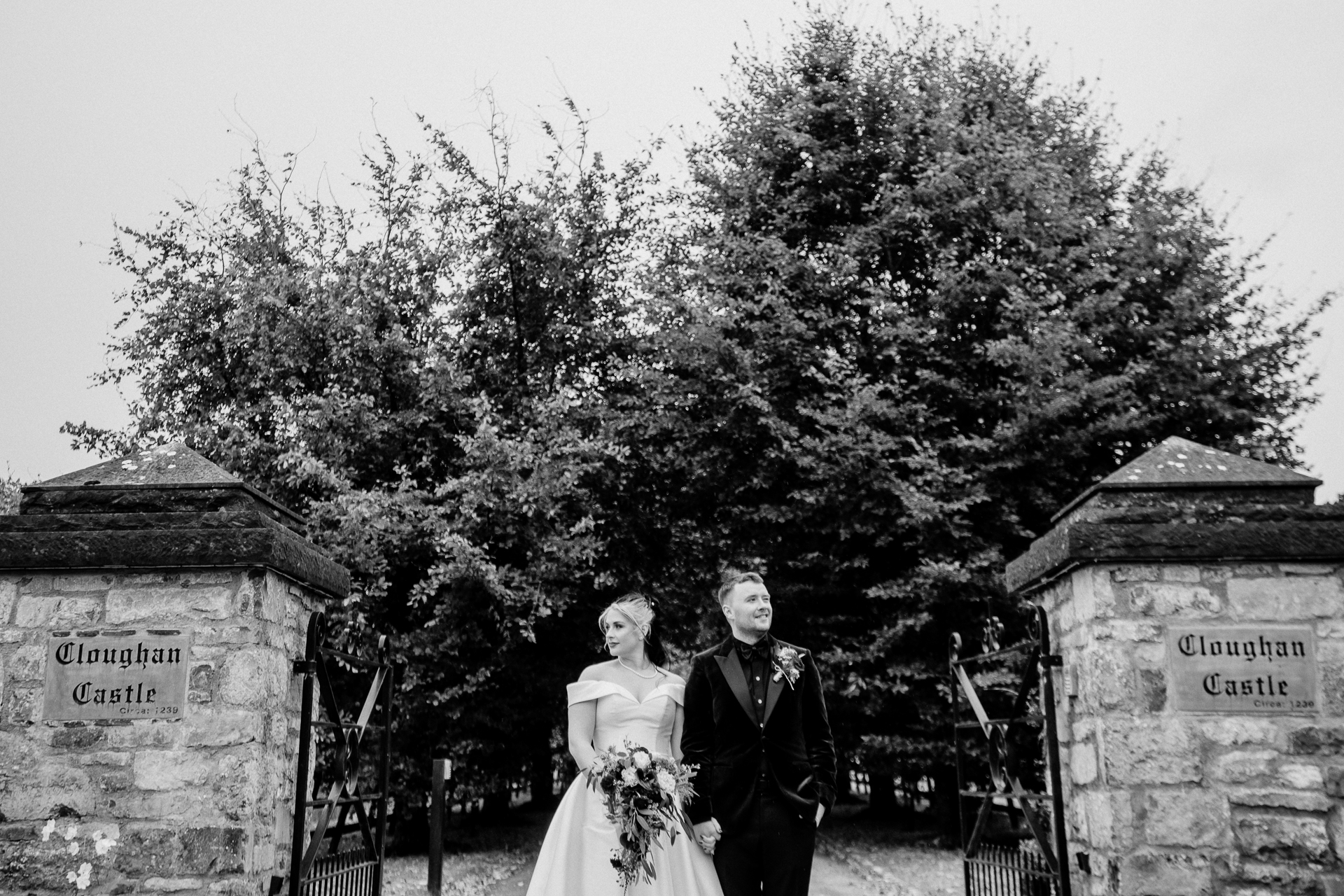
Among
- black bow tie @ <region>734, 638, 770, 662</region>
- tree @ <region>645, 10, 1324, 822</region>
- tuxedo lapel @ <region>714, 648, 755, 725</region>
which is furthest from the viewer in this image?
tree @ <region>645, 10, 1324, 822</region>

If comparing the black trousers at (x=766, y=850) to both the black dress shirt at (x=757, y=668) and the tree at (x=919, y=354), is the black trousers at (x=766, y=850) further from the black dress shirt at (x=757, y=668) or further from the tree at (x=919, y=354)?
the tree at (x=919, y=354)

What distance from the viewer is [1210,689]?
484cm

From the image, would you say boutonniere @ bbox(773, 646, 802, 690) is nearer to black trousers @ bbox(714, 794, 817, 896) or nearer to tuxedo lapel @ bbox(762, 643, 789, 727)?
tuxedo lapel @ bbox(762, 643, 789, 727)

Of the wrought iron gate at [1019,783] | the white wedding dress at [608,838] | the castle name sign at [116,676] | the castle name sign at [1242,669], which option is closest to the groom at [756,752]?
the white wedding dress at [608,838]

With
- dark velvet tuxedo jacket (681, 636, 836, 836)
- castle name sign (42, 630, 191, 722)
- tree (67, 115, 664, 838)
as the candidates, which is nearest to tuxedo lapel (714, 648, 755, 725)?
dark velvet tuxedo jacket (681, 636, 836, 836)

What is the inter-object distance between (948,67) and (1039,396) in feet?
19.0

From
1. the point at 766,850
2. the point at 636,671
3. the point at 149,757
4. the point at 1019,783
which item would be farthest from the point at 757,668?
the point at 149,757

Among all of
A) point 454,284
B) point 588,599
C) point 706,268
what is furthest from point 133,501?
point 454,284

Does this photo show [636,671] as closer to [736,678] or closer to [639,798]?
[736,678]

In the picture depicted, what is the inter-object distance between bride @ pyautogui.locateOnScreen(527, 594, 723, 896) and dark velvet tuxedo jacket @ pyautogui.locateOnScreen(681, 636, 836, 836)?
207 millimetres

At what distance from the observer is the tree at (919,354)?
11750 mm

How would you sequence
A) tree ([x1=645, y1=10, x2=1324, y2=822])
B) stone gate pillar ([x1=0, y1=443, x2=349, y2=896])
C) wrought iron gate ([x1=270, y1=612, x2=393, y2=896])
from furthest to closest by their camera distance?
tree ([x1=645, y1=10, x2=1324, y2=822]) < wrought iron gate ([x1=270, y1=612, x2=393, y2=896]) < stone gate pillar ([x1=0, y1=443, x2=349, y2=896])

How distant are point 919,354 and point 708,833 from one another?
946 cm

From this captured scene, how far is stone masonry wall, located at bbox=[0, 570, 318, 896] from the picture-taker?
475 cm
